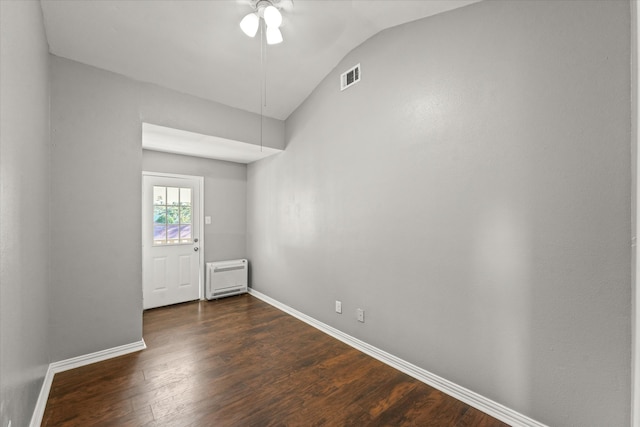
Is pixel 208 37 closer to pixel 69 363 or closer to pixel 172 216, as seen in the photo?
pixel 172 216

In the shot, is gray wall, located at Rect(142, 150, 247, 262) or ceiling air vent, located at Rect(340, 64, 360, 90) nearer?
ceiling air vent, located at Rect(340, 64, 360, 90)

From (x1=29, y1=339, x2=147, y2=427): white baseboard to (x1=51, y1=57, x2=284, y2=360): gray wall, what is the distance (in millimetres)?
58

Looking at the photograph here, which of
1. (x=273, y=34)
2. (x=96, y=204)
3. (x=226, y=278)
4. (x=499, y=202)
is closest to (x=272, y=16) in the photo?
(x=273, y=34)

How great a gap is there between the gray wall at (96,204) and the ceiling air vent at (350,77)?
1909 mm

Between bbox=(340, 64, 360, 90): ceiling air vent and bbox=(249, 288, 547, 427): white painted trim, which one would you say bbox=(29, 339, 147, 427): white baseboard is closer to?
bbox=(249, 288, 547, 427): white painted trim

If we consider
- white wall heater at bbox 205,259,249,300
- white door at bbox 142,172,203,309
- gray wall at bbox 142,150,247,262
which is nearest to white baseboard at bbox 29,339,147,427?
white door at bbox 142,172,203,309

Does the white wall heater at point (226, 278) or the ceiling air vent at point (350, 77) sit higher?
the ceiling air vent at point (350, 77)

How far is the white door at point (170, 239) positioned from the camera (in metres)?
3.87

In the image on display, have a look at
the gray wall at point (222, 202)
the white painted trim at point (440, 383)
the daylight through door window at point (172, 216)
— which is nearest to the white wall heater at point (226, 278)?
the gray wall at point (222, 202)

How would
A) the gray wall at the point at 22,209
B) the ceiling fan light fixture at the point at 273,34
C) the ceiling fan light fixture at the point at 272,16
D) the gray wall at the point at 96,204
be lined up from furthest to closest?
the gray wall at the point at 96,204 → the ceiling fan light fixture at the point at 273,34 → the ceiling fan light fixture at the point at 272,16 → the gray wall at the point at 22,209

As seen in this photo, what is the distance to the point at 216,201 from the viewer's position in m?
4.49

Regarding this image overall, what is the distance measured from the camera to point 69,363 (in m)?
2.36

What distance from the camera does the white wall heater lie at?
4238 millimetres

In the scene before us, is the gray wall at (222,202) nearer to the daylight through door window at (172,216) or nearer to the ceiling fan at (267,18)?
the daylight through door window at (172,216)
